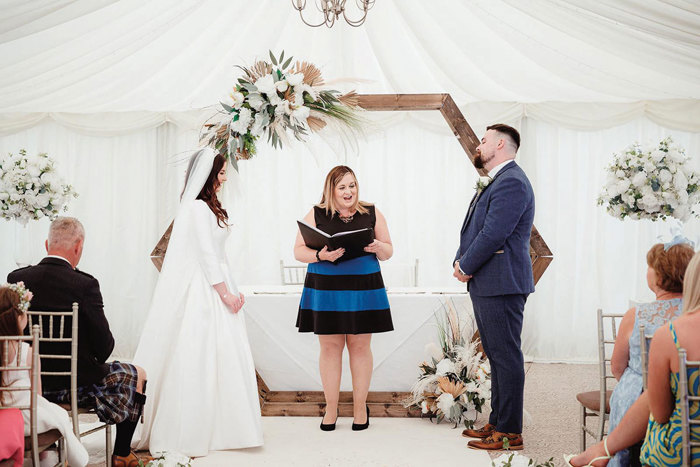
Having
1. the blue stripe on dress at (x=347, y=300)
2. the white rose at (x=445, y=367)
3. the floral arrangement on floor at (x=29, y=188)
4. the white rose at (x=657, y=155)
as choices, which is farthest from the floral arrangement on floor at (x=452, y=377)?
the floral arrangement on floor at (x=29, y=188)

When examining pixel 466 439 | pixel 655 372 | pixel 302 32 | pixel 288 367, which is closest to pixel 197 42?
pixel 302 32

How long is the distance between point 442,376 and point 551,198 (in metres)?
3.29

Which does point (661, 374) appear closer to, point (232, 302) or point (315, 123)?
point (232, 302)

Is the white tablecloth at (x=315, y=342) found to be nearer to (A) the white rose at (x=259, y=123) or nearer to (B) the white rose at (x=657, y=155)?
(A) the white rose at (x=259, y=123)

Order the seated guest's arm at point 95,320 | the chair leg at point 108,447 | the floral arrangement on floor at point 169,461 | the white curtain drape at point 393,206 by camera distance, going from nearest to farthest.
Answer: the floral arrangement on floor at point 169,461, the seated guest's arm at point 95,320, the chair leg at point 108,447, the white curtain drape at point 393,206

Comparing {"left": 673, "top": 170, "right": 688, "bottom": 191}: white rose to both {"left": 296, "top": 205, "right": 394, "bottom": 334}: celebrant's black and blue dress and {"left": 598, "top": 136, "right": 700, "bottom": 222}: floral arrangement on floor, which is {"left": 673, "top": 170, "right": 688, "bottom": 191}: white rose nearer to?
{"left": 598, "top": 136, "right": 700, "bottom": 222}: floral arrangement on floor

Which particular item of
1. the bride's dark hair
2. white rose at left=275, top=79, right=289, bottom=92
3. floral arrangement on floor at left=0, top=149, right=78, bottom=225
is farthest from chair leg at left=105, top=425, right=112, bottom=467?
white rose at left=275, top=79, right=289, bottom=92

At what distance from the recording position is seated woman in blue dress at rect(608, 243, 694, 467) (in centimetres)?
256

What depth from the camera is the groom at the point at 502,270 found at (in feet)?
12.1

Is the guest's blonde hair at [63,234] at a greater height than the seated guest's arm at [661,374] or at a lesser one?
greater

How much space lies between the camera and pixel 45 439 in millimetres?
2719

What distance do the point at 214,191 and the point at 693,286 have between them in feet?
8.34

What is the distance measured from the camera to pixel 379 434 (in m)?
4.20

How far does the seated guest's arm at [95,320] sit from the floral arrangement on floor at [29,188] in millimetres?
1665
